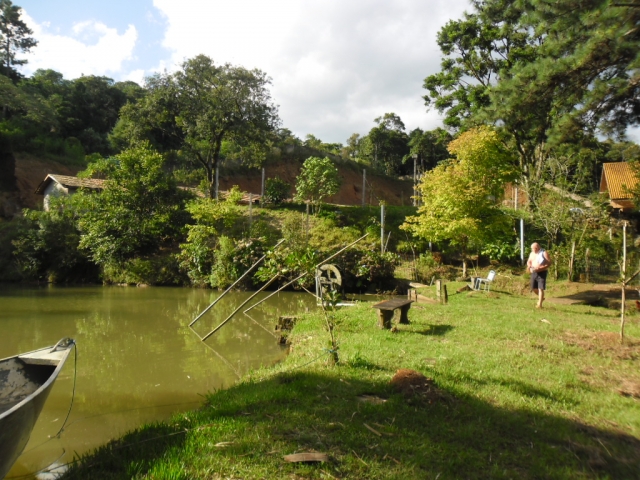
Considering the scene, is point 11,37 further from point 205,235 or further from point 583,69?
point 583,69

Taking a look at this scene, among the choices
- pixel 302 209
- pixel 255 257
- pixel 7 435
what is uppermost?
pixel 302 209

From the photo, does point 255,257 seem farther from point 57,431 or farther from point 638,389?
Answer: point 638,389

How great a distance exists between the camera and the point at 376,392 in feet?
16.5

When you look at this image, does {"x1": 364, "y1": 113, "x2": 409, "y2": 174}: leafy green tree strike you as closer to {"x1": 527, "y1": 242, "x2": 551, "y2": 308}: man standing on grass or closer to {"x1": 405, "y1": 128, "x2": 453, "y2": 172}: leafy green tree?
{"x1": 405, "y1": 128, "x2": 453, "y2": 172}: leafy green tree

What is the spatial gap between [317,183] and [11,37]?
1538 inches

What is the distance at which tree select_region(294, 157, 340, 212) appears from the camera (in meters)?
25.3

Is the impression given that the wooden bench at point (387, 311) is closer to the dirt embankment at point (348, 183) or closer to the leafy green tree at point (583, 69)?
the leafy green tree at point (583, 69)

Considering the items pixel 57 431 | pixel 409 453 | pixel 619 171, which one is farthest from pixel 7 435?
pixel 619 171

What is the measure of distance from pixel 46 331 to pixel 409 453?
10672 mm

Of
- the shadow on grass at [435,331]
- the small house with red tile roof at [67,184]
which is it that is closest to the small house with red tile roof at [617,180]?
the shadow on grass at [435,331]

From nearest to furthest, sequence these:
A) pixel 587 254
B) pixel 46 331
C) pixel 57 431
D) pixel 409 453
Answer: pixel 409 453 → pixel 57 431 → pixel 46 331 → pixel 587 254

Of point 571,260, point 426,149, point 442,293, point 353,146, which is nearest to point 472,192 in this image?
point 571,260

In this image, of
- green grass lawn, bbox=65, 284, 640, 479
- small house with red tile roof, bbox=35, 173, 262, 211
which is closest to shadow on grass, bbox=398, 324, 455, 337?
green grass lawn, bbox=65, 284, 640, 479

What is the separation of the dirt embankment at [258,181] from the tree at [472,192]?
18760mm
